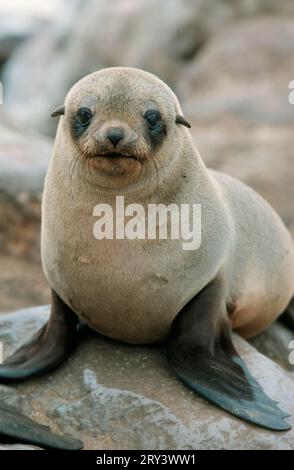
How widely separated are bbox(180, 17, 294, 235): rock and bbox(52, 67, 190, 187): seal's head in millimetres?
6172

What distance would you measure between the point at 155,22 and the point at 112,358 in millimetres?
11729

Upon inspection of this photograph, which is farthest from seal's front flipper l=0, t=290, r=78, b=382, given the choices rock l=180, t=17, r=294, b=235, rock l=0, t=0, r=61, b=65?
rock l=0, t=0, r=61, b=65

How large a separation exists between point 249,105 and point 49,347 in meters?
8.18

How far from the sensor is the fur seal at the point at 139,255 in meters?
4.75

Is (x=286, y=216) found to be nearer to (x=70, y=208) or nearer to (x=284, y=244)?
(x=284, y=244)

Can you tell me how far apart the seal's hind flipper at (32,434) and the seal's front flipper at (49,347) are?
1.49ft

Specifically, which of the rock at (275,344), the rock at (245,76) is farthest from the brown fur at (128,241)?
the rock at (245,76)

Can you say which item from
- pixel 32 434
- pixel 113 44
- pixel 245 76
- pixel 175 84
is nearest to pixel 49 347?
pixel 32 434

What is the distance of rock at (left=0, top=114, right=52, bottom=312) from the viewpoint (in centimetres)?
868

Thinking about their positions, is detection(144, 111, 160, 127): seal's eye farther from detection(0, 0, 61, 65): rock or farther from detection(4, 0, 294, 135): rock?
detection(0, 0, 61, 65): rock

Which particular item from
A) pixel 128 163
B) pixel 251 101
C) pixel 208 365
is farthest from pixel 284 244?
pixel 251 101

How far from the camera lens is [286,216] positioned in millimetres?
11109

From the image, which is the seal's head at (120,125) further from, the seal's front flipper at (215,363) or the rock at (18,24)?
the rock at (18,24)
